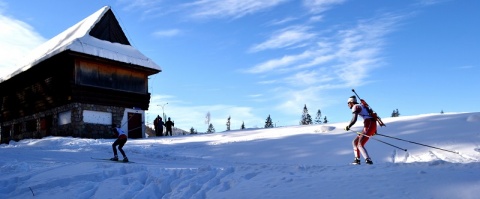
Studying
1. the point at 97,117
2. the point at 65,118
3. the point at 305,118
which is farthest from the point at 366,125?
the point at 305,118

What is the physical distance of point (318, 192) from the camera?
20.0ft

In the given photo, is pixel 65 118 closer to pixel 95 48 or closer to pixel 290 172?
pixel 95 48

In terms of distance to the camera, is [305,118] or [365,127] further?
[305,118]

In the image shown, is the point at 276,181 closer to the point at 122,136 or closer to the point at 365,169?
the point at 365,169

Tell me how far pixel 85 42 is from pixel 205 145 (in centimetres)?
1134

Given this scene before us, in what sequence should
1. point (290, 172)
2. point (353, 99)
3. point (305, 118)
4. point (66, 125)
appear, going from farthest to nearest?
point (305, 118) → point (66, 125) → point (353, 99) → point (290, 172)

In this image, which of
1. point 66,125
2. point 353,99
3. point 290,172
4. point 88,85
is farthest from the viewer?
point 88,85

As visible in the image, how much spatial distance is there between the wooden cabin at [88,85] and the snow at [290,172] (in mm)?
8093

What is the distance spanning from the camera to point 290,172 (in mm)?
8172

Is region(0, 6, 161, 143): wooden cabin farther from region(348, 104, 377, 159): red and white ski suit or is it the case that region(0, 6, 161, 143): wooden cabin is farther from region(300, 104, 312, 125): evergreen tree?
region(300, 104, 312, 125): evergreen tree

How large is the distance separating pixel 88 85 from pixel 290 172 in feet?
62.5

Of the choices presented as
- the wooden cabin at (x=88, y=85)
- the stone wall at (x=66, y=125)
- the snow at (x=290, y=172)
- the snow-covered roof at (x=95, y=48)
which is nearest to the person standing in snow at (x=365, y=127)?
the snow at (x=290, y=172)

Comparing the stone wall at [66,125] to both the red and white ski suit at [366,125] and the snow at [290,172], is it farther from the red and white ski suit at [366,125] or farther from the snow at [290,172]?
the red and white ski suit at [366,125]

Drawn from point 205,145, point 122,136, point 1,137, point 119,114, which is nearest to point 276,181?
point 122,136
